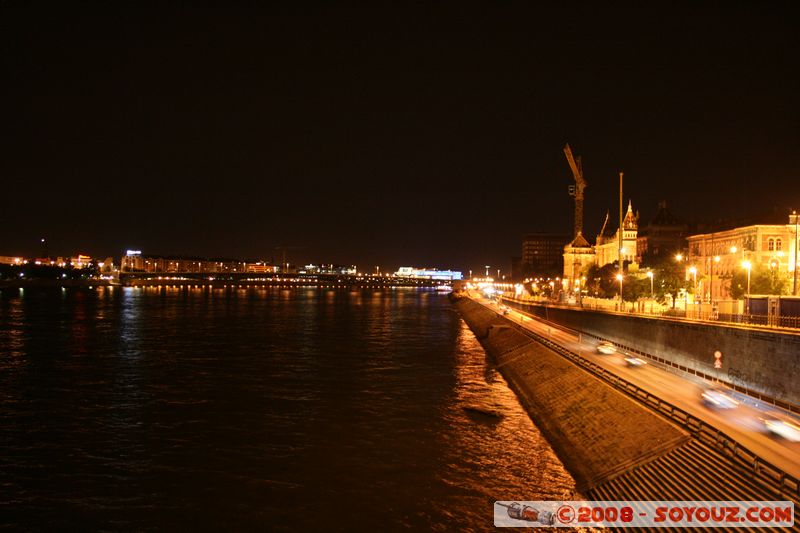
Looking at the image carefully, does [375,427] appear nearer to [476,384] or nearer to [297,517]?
[297,517]

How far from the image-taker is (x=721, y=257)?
79.6 meters

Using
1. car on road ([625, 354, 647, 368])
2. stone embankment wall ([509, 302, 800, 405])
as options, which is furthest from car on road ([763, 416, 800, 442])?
car on road ([625, 354, 647, 368])

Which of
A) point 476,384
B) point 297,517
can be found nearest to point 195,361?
point 476,384

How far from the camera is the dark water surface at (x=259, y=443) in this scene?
21.4 meters

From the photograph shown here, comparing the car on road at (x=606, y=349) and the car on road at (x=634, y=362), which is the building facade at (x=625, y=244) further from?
the car on road at (x=634, y=362)

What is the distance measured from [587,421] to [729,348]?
11579 mm

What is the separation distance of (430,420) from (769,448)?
16921 millimetres

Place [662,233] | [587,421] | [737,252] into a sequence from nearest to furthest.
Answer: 1. [587,421]
2. [737,252]
3. [662,233]

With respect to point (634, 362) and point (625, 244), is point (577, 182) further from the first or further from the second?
point (634, 362)

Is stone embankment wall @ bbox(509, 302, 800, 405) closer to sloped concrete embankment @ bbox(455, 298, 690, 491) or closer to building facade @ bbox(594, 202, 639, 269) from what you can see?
sloped concrete embankment @ bbox(455, 298, 690, 491)

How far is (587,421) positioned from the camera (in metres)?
28.2

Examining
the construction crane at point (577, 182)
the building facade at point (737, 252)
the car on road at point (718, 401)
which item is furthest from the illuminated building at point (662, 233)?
the car on road at point (718, 401)

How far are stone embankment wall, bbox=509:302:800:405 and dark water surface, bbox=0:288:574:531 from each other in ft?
34.5

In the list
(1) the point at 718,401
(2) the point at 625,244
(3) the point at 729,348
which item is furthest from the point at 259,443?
(2) the point at 625,244
